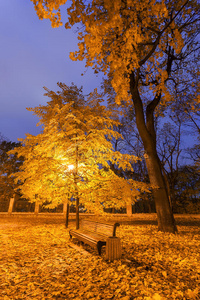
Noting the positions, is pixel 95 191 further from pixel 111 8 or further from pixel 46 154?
pixel 111 8

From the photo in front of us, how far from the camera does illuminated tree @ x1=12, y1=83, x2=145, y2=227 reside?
6.34 meters

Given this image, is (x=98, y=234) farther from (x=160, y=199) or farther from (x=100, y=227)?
(x=160, y=199)

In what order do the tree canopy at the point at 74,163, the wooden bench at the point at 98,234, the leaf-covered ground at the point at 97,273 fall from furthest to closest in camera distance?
the tree canopy at the point at 74,163
the wooden bench at the point at 98,234
the leaf-covered ground at the point at 97,273

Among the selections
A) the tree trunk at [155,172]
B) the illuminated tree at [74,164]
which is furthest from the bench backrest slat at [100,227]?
the tree trunk at [155,172]

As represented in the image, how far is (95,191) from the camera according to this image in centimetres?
657

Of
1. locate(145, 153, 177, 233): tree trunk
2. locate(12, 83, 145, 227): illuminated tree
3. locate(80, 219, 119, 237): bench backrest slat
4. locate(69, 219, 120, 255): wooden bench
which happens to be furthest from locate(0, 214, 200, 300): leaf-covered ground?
locate(145, 153, 177, 233): tree trunk

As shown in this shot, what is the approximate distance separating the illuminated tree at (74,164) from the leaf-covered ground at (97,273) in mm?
1756

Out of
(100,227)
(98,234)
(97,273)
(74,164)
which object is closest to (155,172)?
(74,164)

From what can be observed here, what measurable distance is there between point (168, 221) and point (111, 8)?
754 cm

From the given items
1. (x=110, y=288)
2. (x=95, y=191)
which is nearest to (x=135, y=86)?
(x=95, y=191)

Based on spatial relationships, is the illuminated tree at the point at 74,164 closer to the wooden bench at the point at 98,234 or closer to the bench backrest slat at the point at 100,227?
the bench backrest slat at the point at 100,227

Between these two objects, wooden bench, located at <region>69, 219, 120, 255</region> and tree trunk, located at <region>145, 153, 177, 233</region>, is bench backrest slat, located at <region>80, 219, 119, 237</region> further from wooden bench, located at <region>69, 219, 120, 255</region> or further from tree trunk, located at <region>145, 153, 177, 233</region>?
tree trunk, located at <region>145, 153, 177, 233</region>

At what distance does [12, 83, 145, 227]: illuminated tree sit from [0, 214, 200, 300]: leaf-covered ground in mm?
1756

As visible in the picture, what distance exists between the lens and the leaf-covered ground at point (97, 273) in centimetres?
274
